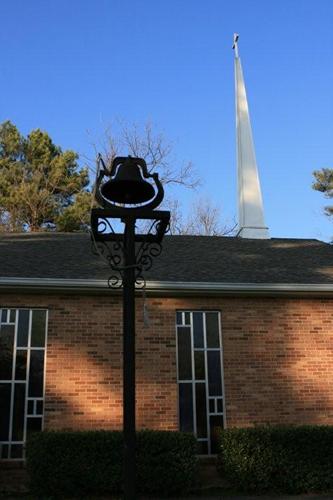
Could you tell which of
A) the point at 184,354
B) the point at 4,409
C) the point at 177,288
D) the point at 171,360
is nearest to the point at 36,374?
the point at 4,409

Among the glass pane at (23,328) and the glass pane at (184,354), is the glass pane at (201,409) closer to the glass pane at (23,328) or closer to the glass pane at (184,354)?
the glass pane at (184,354)

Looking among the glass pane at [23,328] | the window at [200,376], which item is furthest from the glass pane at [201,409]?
the glass pane at [23,328]

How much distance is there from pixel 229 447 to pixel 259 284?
297 cm

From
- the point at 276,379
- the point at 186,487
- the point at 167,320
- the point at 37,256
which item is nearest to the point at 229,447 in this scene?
the point at 186,487

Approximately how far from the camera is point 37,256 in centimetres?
1187

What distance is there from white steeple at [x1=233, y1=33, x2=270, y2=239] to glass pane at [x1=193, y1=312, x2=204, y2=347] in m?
5.80

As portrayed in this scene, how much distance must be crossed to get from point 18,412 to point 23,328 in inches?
56.0

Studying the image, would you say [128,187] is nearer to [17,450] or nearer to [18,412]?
[18,412]

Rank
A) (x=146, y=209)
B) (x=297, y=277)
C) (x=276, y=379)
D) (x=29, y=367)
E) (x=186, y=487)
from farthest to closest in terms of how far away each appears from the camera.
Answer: (x=297, y=277) < (x=276, y=379) < (x=29, y=367) < (x=186, y=487) < (x=146, y=209)

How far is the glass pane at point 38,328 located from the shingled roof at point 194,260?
27.3 inches

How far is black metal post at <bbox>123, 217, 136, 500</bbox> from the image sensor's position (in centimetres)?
403

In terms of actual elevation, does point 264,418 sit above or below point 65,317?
below

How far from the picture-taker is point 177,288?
1029cm

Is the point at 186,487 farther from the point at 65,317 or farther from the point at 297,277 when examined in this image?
the point at 297,277
